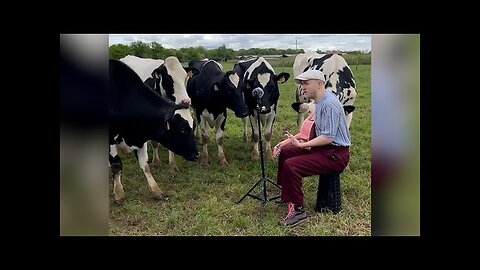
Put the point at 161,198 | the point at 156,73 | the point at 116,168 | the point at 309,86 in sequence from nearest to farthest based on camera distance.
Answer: the point at 309,86, the point at 161,198, the point at 116,168, the point at 156,73

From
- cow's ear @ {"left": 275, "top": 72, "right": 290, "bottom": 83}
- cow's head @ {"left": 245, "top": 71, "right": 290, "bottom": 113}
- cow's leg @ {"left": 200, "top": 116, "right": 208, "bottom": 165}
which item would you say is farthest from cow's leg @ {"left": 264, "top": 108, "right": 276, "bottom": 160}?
cow's leg @ {"left": 200, "top": 116, "right": 208, "bottom": 165}

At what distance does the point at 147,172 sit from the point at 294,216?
169 centimetres

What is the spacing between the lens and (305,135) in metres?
5.11

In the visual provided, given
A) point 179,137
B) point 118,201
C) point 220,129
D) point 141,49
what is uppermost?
point 141,49

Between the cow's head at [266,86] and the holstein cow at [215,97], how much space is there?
0.15 metres

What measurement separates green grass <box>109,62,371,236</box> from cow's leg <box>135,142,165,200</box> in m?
0.08

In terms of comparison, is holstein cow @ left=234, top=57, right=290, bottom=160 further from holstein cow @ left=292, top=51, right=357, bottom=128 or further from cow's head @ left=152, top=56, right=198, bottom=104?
cow's head @ left=152, top=56, right=198, bottom=104

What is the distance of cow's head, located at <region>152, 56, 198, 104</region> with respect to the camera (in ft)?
20.0

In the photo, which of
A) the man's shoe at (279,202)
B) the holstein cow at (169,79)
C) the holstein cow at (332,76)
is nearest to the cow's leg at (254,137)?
the holstein cow at (332,76)

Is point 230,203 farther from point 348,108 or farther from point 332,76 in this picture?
point 332,76

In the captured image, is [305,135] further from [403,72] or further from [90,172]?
[90,172]

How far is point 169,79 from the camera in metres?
6.22

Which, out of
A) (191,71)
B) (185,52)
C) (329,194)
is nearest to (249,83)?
(191,71)

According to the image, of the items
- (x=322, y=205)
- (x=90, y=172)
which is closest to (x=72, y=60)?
(x=90, y=172)
